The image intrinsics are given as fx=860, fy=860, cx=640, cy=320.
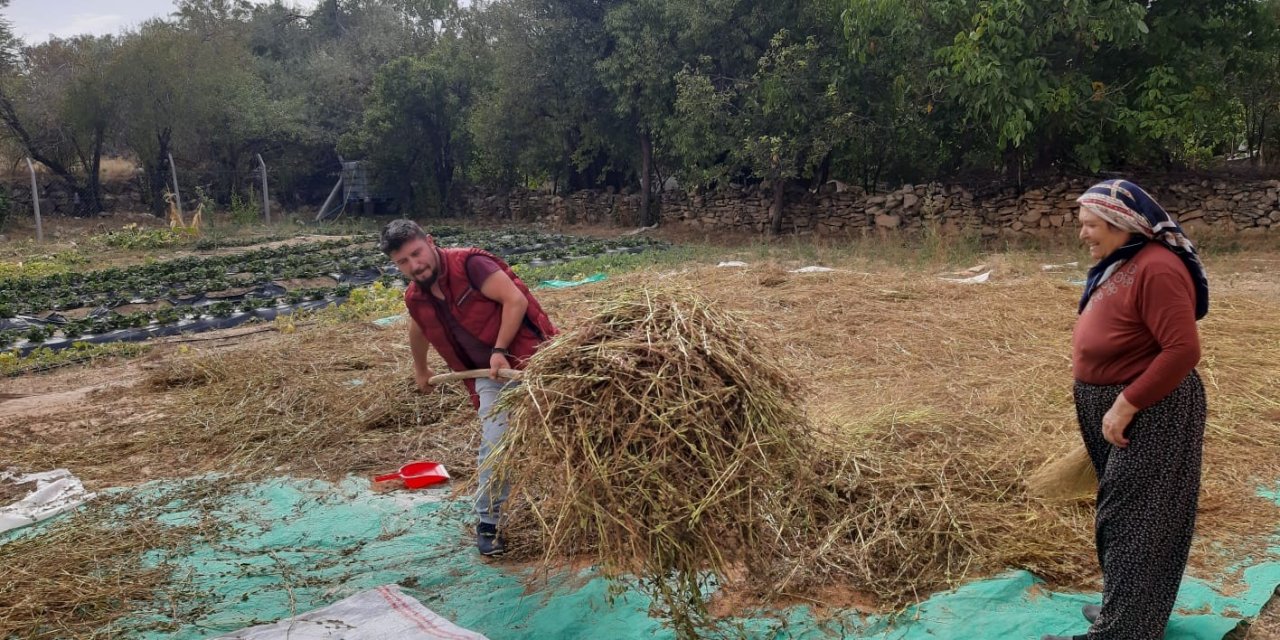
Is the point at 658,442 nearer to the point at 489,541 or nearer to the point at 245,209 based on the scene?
the point at 489,541

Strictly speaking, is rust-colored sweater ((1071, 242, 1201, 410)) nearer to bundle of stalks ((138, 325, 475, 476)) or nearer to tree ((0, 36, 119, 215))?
bundle of stalks ((138, 325, 475, 476))

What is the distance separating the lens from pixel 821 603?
3.04 meters

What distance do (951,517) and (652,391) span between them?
62.4 inches

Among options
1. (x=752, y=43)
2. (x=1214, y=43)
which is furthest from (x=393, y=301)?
(x=1214, y=43)

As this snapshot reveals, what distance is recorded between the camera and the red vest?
137 inches

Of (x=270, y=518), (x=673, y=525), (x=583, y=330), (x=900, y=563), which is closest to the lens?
(x=673, y=525)

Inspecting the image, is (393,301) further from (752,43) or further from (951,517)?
(752,43)

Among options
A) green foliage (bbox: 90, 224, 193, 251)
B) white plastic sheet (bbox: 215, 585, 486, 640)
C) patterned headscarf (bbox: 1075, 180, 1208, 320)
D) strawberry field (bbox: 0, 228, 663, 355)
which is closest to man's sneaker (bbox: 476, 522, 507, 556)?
white plastic sheet (bbox: 215, 585, 486, 640)

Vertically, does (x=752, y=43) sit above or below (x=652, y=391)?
above

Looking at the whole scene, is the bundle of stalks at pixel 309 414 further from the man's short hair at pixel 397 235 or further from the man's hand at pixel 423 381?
the man's short hair at pixel 397 235

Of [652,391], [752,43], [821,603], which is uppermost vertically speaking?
[752,43]

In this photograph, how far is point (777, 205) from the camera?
1670cm

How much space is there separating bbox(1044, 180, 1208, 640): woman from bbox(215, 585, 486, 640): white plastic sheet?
2.03 meters

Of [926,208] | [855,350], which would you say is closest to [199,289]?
Answer: [855,350]
